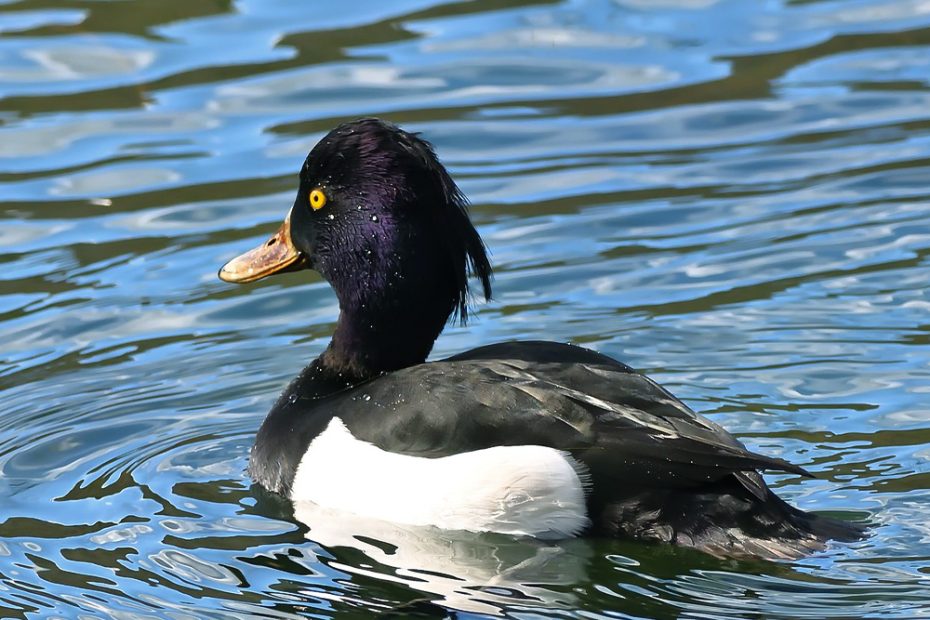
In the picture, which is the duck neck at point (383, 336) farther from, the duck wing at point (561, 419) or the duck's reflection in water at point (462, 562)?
the duck's reflection in water at point (462, 562)

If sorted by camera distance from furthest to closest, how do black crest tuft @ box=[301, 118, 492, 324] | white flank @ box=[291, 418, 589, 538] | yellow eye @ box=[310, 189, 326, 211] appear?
Answer: yellow eye @ box=[310, 189, 326, 211] → black crest tuft @ box=[301, 118, 492, 324] → white flank @ box=[291, 418, 589, 538]

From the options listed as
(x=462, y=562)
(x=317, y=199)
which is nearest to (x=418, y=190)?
(x=317, y=199)

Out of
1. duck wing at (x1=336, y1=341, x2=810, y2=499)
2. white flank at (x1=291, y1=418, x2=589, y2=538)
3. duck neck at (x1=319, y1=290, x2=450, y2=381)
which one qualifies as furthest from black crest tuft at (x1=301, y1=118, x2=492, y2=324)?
white flank at (x1=291, y1=418, x2=589, y2=538)

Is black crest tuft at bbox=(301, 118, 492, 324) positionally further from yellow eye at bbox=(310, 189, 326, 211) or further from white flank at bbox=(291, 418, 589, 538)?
white flank at bbox=(291, 418, 589, 538)

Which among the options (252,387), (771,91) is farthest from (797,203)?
(252,387)

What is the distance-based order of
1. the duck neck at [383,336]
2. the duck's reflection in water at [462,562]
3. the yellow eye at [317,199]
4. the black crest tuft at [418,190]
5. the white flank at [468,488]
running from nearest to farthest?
1. the duck's reflection in water at [462,562]
2. the white flank at [468,488]
3. the black crest tuft at [418,190]
4. the duck neck at [383,336]
5. the yellow eye at [317,199]

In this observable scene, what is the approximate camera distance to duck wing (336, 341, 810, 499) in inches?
232

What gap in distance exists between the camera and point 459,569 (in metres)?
5.98

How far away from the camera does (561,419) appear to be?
603 centimetres

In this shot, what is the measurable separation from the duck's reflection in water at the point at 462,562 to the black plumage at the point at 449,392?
0.22 meters

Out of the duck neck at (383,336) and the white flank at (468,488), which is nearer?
the white flank at (468,488)

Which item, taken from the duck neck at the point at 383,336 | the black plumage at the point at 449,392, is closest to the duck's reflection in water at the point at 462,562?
the black plumage at the point at 449,392

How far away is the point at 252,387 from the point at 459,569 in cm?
207

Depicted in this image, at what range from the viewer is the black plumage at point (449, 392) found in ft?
19.4
